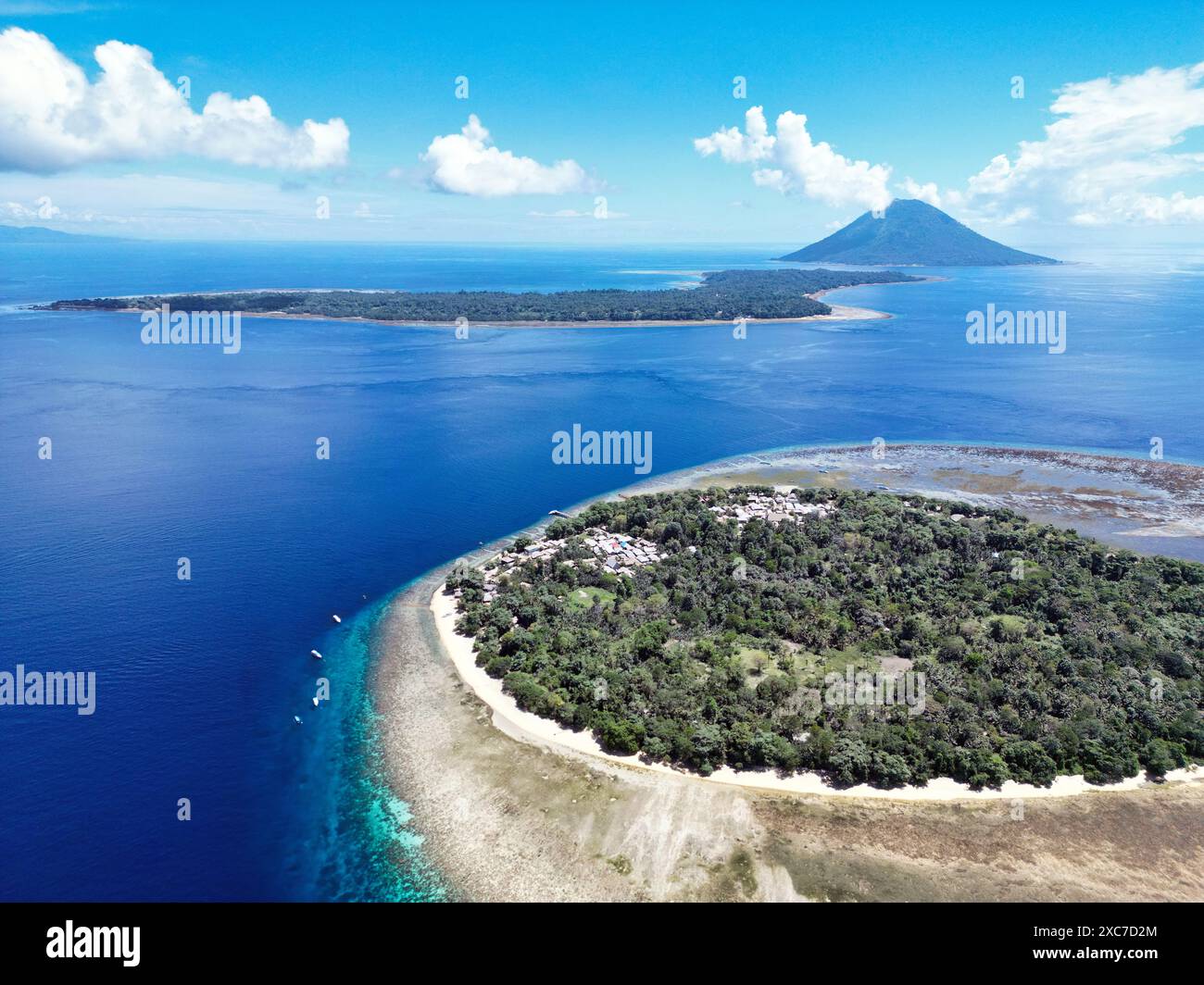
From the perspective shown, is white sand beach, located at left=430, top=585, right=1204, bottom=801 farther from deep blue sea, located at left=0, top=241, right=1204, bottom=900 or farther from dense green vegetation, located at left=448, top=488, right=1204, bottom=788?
deep blue sea, located at left=0, top=241, right=1204, bottom=900

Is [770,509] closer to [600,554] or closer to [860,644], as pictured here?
[600,554]

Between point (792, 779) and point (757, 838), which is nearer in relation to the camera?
point (757, 838)

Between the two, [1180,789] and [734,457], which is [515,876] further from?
[734,457]

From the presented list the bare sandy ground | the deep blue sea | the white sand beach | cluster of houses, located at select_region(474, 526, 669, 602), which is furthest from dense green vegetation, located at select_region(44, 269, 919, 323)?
the bare sandy ground

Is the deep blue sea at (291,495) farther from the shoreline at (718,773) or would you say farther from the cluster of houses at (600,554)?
the cluster of houses at (600,554)

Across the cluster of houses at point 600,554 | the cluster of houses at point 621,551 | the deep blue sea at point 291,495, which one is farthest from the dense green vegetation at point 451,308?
the cluster of houses at point 600,554

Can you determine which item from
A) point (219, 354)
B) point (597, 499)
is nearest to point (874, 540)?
point (597, 499)

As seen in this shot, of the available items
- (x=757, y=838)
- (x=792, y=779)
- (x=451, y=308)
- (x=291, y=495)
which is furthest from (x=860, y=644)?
(x=451, y=308)
